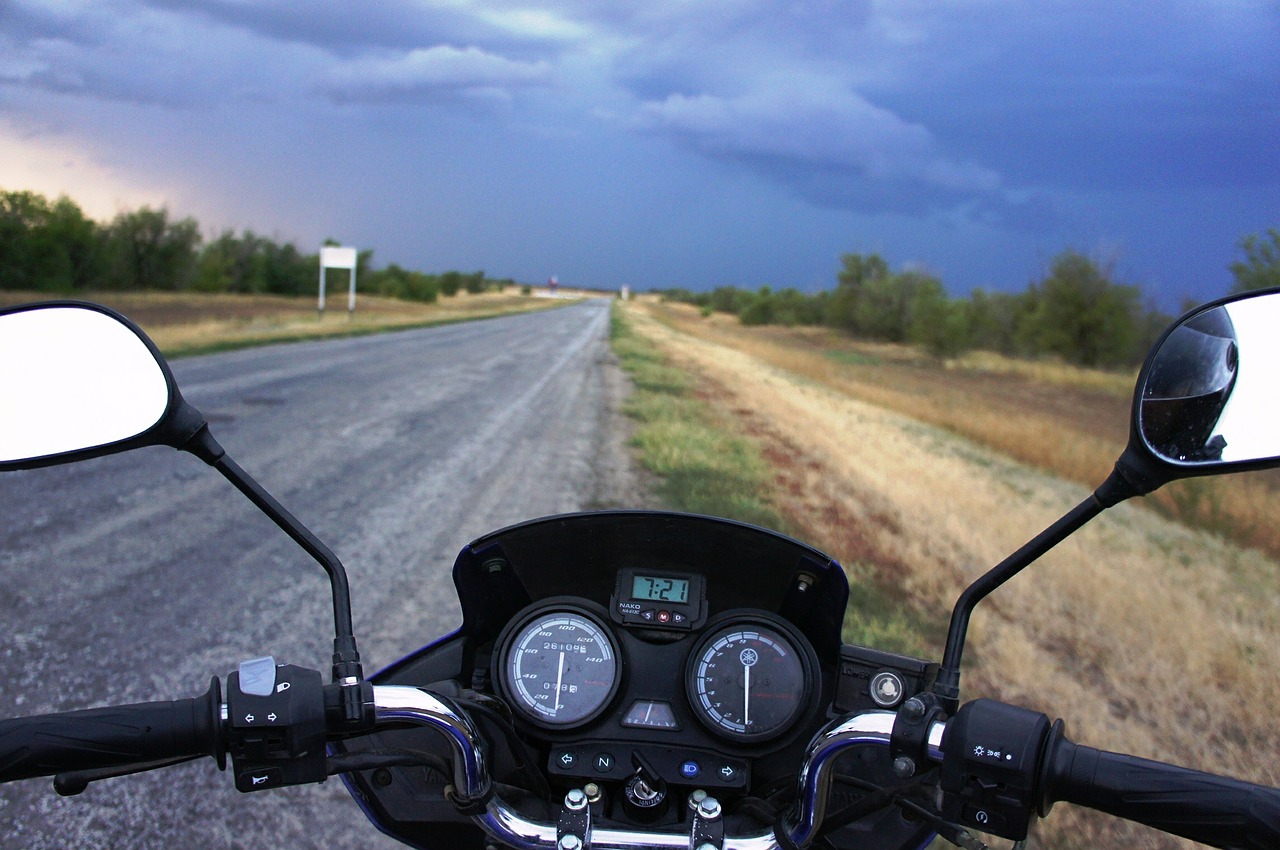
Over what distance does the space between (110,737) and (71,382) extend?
82 cm

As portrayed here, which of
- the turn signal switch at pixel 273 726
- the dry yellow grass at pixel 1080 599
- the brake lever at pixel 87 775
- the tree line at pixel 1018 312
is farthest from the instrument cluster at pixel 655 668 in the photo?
the tree line at pixel 1018 312

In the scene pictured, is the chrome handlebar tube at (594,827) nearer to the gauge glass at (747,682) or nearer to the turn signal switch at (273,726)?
the turn signal switch at (273,726)

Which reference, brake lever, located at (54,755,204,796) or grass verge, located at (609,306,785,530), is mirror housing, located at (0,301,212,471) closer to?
brake lever, located at (54,755,204,796)

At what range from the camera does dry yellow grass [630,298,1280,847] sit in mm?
4973

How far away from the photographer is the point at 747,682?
2162 millimetres

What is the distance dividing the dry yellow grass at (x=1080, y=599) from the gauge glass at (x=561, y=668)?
2.43 meters

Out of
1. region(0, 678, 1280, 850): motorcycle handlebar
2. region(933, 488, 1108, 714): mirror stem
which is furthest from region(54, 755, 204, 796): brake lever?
region(933, 488, 1108, 714): mirror stem

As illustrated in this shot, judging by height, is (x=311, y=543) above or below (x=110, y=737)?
above

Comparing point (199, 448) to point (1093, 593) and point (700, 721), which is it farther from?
point (1093, 593)

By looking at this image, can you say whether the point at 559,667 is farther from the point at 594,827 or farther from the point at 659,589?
the point at 594,827

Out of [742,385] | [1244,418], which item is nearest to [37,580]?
[1244,418]

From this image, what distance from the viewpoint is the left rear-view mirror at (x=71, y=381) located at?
1.89 meters

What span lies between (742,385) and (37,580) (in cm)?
1693

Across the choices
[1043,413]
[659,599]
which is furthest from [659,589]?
[1043,413]
